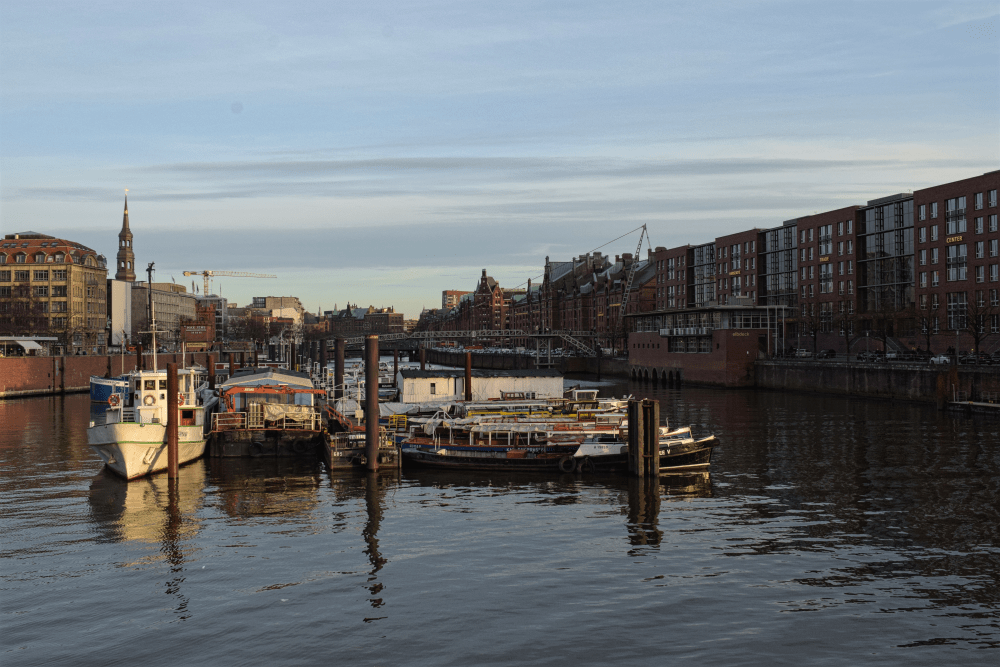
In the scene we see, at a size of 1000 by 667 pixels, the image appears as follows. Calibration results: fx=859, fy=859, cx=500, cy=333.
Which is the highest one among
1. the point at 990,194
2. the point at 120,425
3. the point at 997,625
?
the point at 990,194

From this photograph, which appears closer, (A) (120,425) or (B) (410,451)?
(A) (120,425)

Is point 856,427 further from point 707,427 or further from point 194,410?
point 194,410

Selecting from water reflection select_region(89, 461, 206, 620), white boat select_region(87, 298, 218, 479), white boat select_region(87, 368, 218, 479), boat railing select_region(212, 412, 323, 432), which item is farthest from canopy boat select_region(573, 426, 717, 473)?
white boat select_region(87, 298, 218, 479)

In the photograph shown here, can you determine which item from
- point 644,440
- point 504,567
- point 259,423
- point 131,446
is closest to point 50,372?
point 259,423

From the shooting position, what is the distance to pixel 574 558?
28094 mm

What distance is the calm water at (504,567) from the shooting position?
68.0ft

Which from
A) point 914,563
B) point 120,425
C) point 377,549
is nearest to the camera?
point 914,563

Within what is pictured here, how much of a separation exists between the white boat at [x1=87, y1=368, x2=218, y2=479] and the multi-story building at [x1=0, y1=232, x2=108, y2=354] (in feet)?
370

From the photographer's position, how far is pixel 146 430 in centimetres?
4428

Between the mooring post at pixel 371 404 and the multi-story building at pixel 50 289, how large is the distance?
125m

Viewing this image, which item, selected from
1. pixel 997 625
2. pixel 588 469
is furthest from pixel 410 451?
pixel 997 625

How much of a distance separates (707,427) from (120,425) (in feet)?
143

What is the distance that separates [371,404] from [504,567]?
17637mm

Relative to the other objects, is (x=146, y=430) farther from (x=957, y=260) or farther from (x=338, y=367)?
(x=957, y=260)
